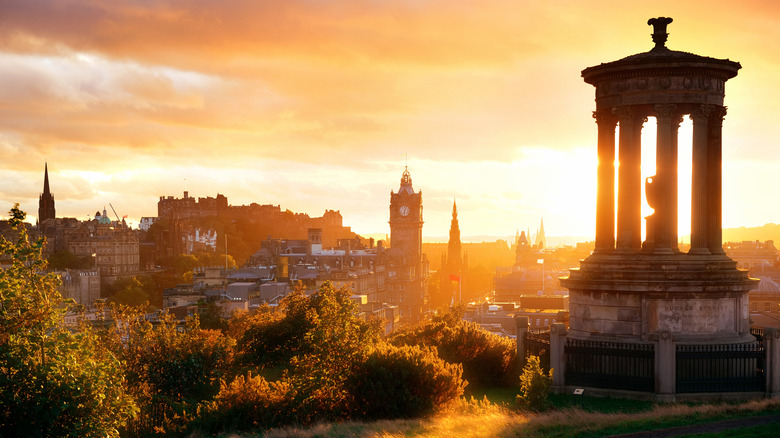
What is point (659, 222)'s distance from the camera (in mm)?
27422

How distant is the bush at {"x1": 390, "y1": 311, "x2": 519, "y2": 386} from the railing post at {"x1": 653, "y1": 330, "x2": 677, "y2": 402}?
5.67 meters

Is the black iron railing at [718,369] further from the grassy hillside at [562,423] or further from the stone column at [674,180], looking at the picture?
the stone column at [674,180]

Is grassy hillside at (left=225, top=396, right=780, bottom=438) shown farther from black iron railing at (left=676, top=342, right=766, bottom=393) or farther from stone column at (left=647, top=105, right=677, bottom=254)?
stone column at (left=647, top=105, right=677, bottom=254)

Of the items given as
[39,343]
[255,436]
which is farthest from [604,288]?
[39,343]

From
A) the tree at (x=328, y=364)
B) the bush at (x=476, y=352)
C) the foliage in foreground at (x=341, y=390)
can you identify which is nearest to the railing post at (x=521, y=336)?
the bush at (x=476, y=352)

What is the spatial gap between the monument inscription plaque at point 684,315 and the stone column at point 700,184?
1.72m

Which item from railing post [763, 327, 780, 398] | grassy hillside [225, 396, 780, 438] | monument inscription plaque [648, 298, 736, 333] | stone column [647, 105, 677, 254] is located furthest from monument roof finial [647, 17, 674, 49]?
grassy hillside [225, 396, 780, 438]

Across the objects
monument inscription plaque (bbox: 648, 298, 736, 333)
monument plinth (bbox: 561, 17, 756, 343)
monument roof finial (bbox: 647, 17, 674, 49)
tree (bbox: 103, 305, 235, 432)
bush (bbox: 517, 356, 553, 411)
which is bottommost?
tree (bbox: 103, 305, 235, 432)

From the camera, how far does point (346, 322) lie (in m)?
27.2

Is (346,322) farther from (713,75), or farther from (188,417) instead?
(713,75)

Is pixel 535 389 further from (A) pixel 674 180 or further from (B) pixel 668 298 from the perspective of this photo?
(A) pixel 674 180

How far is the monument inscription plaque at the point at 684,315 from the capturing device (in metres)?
26.2

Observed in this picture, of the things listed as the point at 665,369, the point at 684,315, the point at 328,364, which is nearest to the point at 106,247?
the point at 328,364

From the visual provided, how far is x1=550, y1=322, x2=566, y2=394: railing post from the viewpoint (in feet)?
85.9
